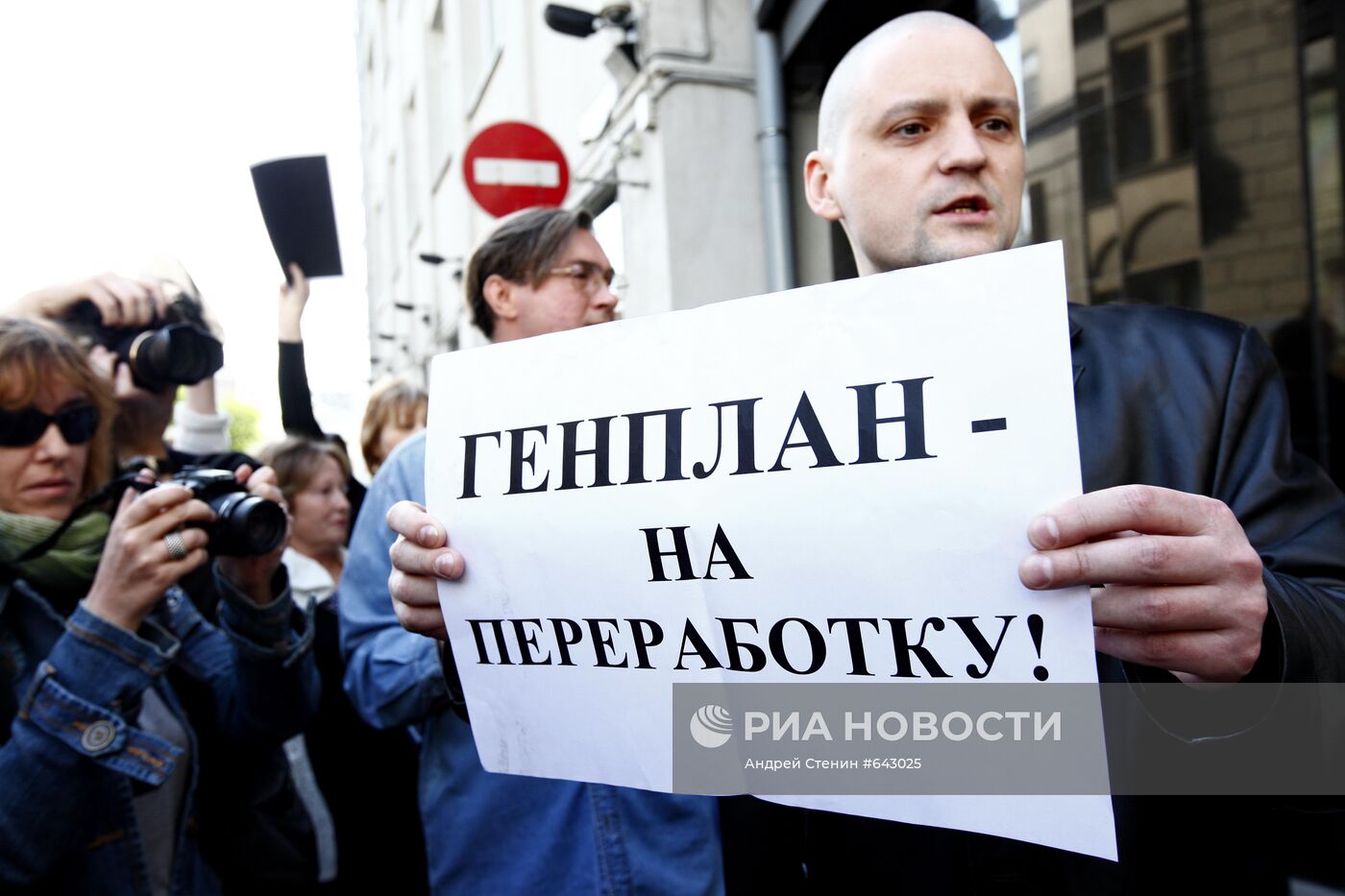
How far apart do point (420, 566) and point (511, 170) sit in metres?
4.07

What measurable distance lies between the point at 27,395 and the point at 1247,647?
1.84 metres

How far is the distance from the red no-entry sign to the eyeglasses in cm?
272

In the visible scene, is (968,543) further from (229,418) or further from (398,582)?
(229,418)

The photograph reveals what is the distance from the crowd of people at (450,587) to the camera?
33.6 inches

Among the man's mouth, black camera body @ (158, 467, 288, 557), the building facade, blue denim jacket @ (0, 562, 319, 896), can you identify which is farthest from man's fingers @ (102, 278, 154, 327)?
the building facade

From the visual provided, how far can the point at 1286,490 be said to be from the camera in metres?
0.90

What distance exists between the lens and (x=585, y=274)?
2.09m

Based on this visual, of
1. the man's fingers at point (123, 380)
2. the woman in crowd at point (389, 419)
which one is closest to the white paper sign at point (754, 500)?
the man's fingers at point (123, 380)

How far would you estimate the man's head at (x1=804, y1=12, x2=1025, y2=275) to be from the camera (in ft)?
3.78

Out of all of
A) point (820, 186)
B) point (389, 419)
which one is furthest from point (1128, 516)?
point (389, 419)

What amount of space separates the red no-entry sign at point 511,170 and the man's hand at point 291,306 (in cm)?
189

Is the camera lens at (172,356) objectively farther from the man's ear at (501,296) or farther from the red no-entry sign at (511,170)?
the red no-entry sign at (511,170)

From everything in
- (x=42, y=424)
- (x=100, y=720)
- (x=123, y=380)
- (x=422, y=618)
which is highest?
(x=123, y=380)

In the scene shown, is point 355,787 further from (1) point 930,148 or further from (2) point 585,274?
(1) point 930,148
